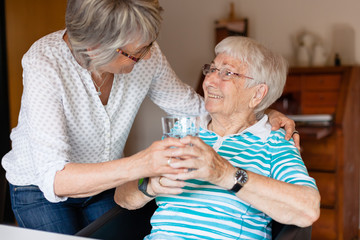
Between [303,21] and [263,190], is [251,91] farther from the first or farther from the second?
[303,21]

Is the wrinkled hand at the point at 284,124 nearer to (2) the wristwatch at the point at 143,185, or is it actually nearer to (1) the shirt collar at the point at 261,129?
(1) the shirt collar at the point at 261,129

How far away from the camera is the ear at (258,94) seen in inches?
68.6

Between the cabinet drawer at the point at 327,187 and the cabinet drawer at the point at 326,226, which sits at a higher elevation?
the cabinet drawer at the point at 327,187

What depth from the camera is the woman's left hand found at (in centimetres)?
128

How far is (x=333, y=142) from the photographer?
3.22 meters

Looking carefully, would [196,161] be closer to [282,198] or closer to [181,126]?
[181,126]

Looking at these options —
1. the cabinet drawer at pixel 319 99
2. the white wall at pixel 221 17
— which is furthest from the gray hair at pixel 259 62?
the white wall at pixel 221 17

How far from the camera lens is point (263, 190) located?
1358 millimetres

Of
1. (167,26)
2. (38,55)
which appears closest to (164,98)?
(38,55)

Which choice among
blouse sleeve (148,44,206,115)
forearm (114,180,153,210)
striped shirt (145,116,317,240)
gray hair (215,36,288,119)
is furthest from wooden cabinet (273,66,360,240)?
forearm (114,180,153,210)

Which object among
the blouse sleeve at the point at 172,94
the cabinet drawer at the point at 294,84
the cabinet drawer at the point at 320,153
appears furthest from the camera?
the cabinet drawer at the point at 294,84

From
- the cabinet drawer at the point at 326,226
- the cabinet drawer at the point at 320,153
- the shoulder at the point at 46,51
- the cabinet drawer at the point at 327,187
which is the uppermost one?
the shoulder at the point at 46,51

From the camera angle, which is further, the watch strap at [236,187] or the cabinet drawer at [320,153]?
the cabinet drawer at [320,153]

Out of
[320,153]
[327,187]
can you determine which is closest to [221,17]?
[320,153]
